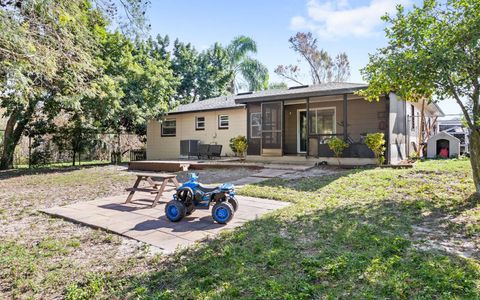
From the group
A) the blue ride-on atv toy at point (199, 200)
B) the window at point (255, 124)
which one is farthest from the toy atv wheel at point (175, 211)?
the window at point (255, 124)

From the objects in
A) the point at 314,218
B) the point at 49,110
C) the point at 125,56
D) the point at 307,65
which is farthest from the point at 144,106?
the point at 307,65

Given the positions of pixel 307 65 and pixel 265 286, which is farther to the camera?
pixel 307 65

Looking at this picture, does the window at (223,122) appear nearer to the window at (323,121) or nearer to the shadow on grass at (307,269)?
the window at (323,121)

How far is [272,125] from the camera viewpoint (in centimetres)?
1273

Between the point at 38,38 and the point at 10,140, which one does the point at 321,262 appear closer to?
the point at 38,38

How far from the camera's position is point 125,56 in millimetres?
14781

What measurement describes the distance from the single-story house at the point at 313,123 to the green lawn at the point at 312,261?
5.99 m

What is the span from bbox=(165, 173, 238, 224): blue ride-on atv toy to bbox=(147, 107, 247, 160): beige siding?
10.7 metres

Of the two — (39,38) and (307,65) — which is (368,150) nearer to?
(39,38)

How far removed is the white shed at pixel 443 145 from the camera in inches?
523

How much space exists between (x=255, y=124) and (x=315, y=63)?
17.4 metres

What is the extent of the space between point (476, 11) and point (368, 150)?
616cm

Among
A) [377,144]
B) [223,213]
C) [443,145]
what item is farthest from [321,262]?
[443,145]

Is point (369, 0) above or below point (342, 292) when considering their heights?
above
